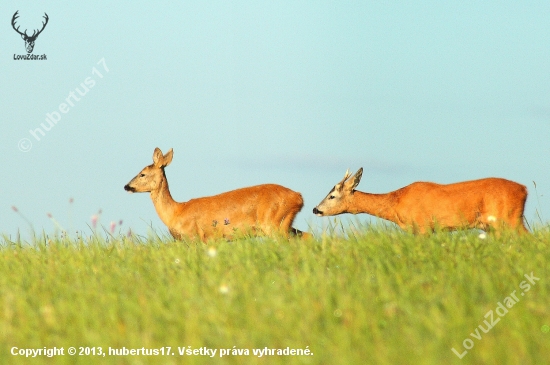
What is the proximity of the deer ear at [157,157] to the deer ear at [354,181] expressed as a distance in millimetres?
3209

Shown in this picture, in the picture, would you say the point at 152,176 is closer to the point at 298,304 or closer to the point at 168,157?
the point at 168,157

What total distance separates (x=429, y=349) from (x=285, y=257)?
11.3ft

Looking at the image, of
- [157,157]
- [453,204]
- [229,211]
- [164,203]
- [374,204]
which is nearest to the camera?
[453,204]

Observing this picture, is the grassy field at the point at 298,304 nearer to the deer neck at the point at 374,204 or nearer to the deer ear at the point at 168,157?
the deer neck at the point at 374,204

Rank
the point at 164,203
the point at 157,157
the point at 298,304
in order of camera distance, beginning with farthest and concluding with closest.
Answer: the point at 164,203 → the point at 157,157 → the point at 298,304

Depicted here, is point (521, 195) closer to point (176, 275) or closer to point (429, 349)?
point (176, 275)

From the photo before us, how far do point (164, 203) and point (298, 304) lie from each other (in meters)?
7.41

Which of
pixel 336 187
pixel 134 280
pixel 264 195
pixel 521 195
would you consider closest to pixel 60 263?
pixel 134 280

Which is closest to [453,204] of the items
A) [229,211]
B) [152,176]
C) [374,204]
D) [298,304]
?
[374,204]

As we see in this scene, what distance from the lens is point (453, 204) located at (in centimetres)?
1127

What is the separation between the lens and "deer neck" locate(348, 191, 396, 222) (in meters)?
12.1

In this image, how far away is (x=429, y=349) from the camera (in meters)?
4.53

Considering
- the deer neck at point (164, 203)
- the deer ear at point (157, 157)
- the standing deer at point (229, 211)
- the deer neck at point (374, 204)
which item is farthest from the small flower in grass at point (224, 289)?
the deer ear at point (157, 157)

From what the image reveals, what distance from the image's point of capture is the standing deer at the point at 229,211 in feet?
38.0
